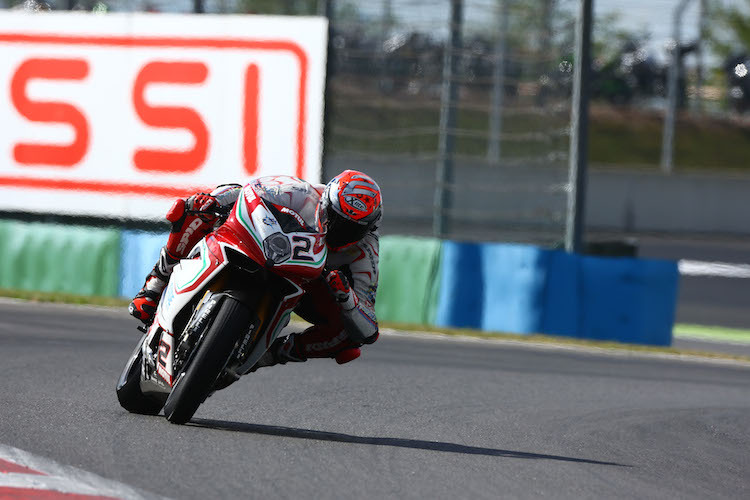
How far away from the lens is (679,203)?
26.8 metres

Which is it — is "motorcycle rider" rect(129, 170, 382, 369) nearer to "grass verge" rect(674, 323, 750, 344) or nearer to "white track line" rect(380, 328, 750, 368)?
"white track line" rect(380, 328, 750, 368)

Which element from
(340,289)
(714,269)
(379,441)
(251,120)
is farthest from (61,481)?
(714,269)

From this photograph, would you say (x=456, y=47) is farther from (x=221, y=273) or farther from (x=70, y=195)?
(x=221, y=273)

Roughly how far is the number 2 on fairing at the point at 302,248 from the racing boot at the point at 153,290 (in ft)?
3.20

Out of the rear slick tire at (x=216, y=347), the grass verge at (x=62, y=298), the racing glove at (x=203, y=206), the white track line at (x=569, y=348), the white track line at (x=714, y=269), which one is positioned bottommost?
the white track line at (x=569, y=348)

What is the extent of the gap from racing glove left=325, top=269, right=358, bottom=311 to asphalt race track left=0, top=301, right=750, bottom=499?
0.68m

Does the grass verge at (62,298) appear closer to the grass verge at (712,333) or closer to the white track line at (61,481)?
the grass verge at (712,333)

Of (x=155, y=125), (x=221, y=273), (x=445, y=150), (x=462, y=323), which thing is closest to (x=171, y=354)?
(x=221, y=273)

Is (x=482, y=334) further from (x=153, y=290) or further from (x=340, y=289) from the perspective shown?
(x=340, y=289)

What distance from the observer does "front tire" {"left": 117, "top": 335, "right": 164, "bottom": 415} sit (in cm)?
651

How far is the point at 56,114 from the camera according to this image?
16.7m

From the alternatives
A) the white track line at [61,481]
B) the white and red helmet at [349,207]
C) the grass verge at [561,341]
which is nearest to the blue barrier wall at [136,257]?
the grass verge at [561,341]

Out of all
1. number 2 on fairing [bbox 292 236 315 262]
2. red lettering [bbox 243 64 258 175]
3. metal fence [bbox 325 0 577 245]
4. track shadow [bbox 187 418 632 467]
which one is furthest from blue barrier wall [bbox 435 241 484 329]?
number 2 on fairing [bbox 292 236 315 262]

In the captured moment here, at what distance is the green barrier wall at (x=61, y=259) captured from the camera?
15.1 m
